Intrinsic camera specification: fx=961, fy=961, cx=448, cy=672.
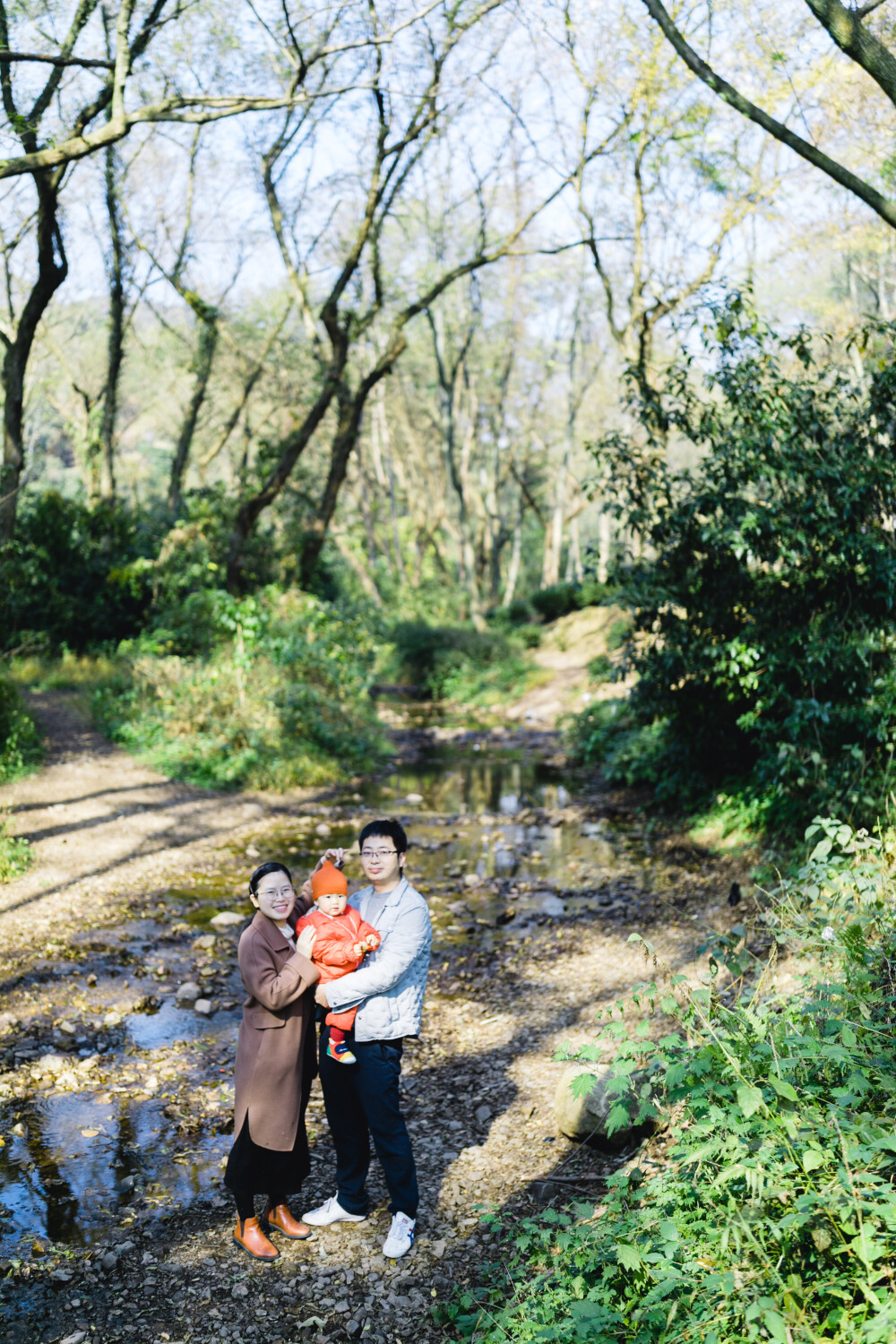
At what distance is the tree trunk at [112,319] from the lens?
786 inches

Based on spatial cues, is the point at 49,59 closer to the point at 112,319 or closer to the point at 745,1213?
the point at 745,1213

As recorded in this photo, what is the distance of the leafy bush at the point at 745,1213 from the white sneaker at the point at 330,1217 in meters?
0.64

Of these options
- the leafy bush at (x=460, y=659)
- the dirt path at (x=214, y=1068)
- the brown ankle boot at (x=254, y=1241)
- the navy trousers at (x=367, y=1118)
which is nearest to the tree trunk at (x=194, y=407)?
the leafy bush at (x=460, y=659)

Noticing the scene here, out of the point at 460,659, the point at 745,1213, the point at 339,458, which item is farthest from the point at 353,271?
the point at 745,1213

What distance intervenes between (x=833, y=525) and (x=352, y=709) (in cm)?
869

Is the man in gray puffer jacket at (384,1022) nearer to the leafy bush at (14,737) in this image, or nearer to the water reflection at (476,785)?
the water reflection at (476,785)

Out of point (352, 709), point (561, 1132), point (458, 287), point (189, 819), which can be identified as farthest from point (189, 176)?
point (561, 1132)

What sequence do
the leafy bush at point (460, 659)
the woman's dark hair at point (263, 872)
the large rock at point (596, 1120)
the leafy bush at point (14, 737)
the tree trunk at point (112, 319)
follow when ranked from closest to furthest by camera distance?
the woman's dark hair at point (263, 872), the large rock at point (596, 1120), the leafy bush at point (14, 737), the tree trunk at point (112, 319), the leafy bush at point (460, 659)

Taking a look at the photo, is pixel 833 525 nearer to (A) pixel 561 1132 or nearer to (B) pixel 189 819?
(A) pixel 561 1132

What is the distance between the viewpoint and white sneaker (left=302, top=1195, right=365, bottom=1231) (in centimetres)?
390

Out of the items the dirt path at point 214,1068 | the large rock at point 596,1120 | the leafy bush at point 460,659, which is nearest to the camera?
the dirt path at point 214,1068

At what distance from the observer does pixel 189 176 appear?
23.3 meters

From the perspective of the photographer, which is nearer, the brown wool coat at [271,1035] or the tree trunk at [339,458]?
the brown wool coat at [271,1035]

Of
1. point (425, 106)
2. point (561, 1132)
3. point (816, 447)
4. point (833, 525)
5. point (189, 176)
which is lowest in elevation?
point (561, 1132)
